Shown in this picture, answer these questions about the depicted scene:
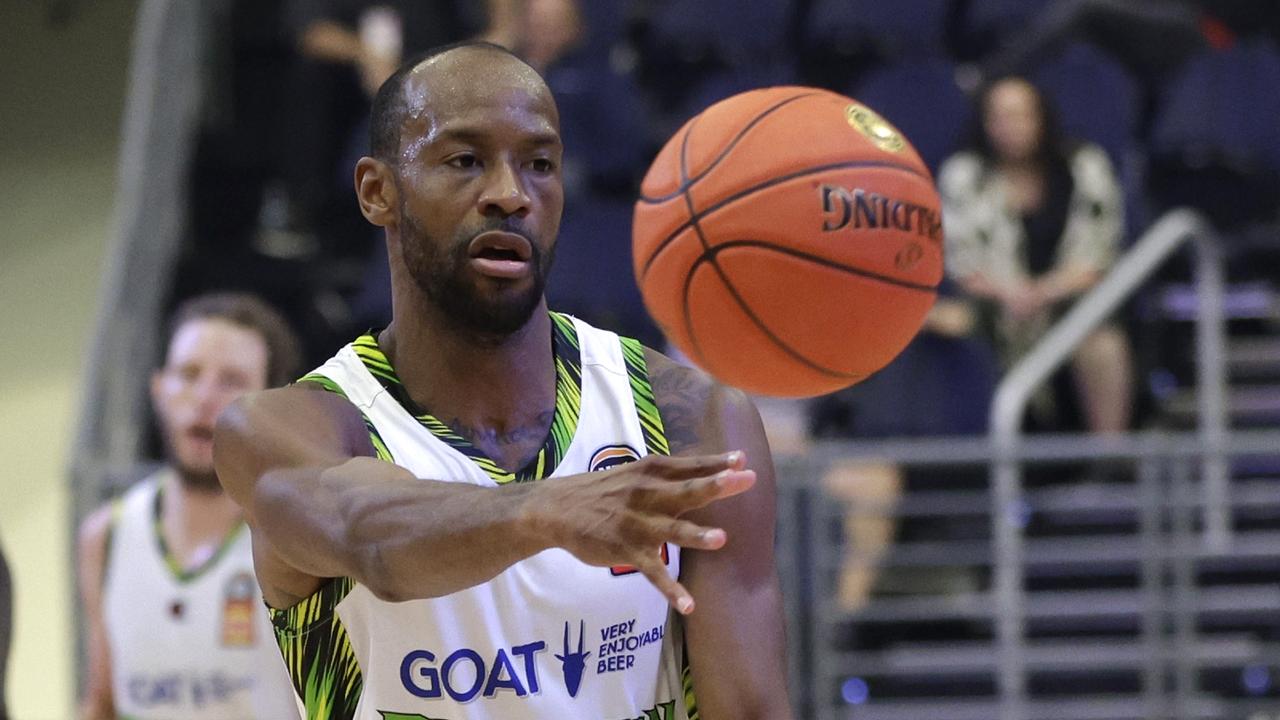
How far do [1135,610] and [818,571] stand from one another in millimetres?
1043

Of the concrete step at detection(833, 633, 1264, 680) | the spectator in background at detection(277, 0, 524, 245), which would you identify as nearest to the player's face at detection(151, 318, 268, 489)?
the concrete step at detection(833, 633, 1264, 680)

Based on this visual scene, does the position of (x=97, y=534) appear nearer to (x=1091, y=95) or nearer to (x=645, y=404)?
(x=645, y=404)

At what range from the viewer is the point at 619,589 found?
254 centimetres

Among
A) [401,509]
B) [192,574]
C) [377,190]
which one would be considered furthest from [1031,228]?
[401,509]

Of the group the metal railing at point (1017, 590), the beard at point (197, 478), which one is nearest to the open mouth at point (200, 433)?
the beard at point (197, 478)

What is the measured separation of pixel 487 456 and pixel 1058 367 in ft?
14.9

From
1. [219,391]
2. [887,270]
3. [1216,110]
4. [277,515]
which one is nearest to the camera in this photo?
[277,515]

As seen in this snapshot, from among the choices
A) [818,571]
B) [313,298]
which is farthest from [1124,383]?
[313,298]

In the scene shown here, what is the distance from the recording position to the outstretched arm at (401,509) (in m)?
1.93

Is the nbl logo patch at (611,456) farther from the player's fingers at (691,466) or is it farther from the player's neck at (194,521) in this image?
the player's neck at (194,521)

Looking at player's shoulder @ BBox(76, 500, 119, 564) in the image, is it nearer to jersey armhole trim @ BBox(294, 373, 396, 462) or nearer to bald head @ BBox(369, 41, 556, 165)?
jersey armhole trim @ BBox(294, 373, 396, 462)

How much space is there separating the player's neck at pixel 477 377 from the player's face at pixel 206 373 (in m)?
2.45

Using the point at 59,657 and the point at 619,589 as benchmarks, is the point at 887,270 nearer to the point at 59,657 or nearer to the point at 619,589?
the point at 619,589

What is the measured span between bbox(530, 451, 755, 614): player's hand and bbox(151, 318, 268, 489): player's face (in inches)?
127
